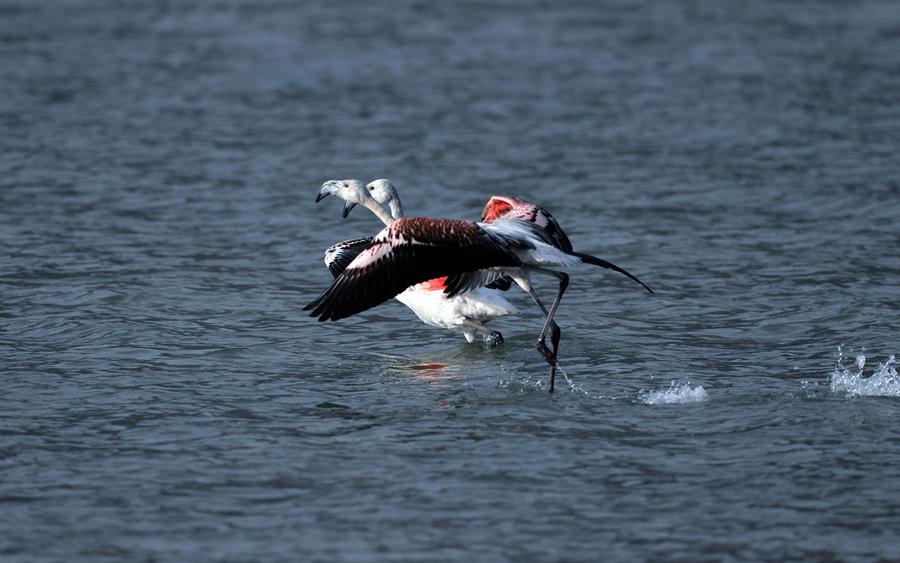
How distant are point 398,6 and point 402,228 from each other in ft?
66.3

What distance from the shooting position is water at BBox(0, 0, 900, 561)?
7.18m

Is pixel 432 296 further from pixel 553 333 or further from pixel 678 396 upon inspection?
pixel 678 396

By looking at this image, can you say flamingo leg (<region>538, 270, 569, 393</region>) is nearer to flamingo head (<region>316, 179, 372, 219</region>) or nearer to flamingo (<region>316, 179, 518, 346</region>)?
flamingo (<region>316, 179, 518, 346</region>)

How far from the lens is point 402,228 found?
9.02 m

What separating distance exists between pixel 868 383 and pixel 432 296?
3.14 metres

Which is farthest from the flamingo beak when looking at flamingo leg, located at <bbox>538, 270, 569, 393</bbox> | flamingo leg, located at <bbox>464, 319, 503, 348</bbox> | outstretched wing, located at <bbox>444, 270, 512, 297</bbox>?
flamingo leg, located at <bbox>538, 270, 569, 393</bbox>

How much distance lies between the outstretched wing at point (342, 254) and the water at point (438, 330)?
1.79 feet

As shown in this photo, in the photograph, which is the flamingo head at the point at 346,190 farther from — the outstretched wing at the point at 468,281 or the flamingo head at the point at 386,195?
the outstretched wing at the point at 468,281

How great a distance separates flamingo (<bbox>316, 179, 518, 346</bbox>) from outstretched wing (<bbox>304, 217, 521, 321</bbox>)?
1241mm

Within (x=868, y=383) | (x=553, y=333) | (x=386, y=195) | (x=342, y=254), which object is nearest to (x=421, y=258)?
(x=553, y=333)

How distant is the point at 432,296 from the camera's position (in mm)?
10594

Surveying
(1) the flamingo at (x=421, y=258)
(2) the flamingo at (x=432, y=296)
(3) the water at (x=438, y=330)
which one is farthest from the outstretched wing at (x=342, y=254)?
(1) the flamingo at (x=421, y=258)

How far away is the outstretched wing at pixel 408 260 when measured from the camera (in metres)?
8.98

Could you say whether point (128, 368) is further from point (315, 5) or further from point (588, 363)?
point (315, 5)
